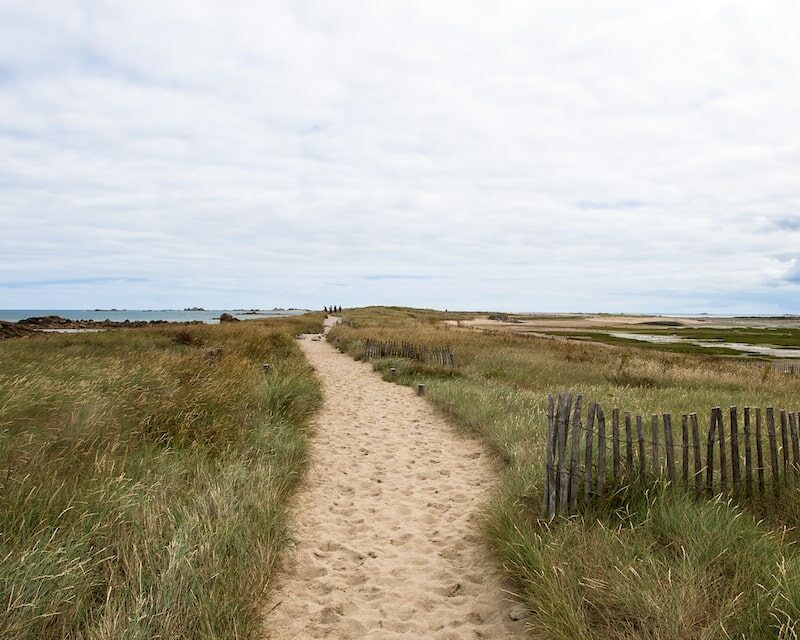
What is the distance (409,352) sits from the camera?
20.1m

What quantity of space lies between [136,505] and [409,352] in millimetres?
16160

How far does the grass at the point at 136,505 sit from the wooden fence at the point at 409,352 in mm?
10992

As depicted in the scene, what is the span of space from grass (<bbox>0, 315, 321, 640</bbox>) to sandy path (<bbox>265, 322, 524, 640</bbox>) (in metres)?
0.43

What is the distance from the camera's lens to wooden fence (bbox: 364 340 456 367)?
721 inches

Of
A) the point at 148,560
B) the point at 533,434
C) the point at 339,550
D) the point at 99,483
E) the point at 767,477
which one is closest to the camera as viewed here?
the point at 148,560

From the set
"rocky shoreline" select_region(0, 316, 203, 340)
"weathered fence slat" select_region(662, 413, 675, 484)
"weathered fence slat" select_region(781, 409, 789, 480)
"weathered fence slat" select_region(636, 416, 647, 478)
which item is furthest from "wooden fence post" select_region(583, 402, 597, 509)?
"rocky shoreline" select_region(0, 316, 203, 340)

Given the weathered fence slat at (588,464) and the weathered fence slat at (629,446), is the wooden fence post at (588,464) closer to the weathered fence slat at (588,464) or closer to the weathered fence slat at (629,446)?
the weathered fence slat at (588,464)

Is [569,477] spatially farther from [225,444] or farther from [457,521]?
[225,444]

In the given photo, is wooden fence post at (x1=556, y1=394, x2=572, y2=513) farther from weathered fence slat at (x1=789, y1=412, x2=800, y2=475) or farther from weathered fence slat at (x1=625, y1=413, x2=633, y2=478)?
weathered fence slat at (x1=789, y1=412, x2=800, y2=475)

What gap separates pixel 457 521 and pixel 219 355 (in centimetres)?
1035

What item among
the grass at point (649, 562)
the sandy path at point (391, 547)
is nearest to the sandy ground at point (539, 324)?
the sandy path at point (391, 547)

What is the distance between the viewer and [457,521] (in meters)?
5.60

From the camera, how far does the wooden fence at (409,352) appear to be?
18.3 metres

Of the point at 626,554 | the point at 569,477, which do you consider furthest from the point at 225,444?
the point at 626,554
